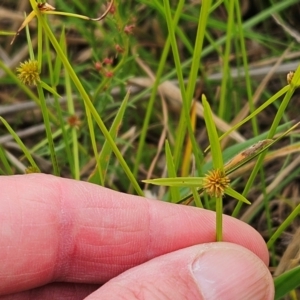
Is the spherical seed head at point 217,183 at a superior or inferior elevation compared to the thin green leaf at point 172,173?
superior

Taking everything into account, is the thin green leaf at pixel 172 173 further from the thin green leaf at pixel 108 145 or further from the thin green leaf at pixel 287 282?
the thin green leaf at pixel 287 282

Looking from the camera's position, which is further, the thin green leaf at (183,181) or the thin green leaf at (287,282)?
the thin green leaf at (287,282)

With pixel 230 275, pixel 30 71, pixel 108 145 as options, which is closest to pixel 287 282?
pixel 230 275

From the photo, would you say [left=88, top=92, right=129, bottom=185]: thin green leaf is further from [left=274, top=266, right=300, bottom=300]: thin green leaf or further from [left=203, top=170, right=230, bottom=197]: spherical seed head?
[left=274, top=266, right=300, bottom=300]: thin green leaf

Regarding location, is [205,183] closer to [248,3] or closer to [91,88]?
[91,88]

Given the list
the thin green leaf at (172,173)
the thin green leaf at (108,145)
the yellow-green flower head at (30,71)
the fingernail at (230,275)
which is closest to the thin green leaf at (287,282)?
the fingernail at (230,275)

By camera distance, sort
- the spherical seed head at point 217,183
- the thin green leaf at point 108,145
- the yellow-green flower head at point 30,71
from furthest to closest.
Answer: the thin green leaf at point 108,145, the yellow-green flower head at point 30,71, the spherical seed head at point 217,183

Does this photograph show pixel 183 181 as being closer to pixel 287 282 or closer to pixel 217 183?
pixel 217 183

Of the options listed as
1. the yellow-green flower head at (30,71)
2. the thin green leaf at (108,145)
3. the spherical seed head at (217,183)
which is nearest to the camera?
the spherical seed head at (217,183)
